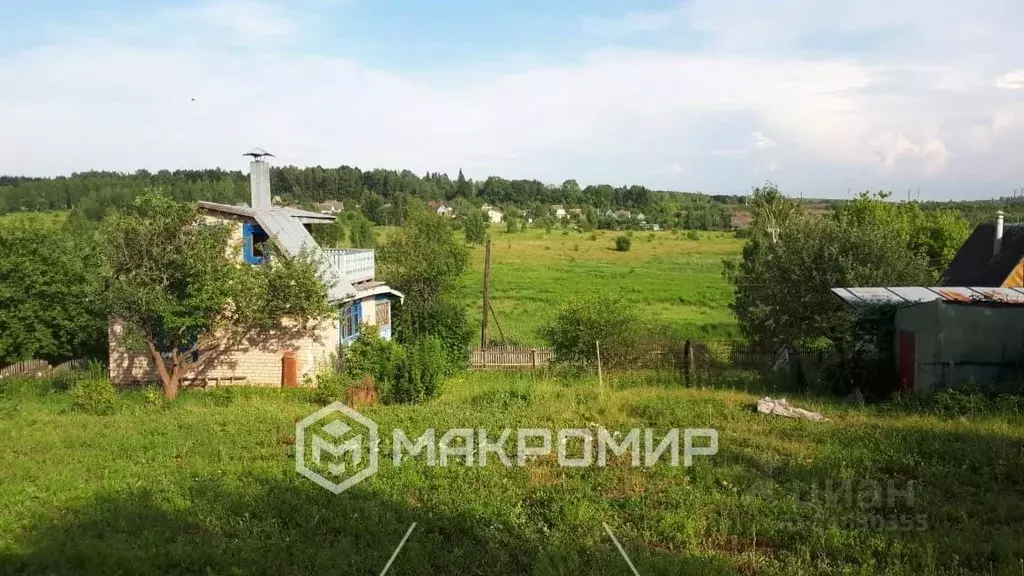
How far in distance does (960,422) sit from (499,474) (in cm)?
700

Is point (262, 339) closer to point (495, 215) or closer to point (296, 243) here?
point (296, 243)

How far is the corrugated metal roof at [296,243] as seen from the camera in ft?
55.1

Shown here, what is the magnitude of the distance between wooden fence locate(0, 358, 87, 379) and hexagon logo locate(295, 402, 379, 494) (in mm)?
13018

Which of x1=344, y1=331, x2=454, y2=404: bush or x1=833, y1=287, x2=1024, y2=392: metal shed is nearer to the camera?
x1=833, y1=287, x2=1024, y2=392: metal shed

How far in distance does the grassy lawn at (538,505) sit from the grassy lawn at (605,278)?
1770 centimetres

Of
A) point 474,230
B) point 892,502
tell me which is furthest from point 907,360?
point 474,230

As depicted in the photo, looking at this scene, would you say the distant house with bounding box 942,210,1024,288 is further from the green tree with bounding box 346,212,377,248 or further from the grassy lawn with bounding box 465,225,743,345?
the green tree with bounding box 346,212,377,248

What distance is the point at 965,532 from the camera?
19.3 feet

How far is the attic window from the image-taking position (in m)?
17.3

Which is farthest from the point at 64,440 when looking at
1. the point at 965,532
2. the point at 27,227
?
the point at 27,227

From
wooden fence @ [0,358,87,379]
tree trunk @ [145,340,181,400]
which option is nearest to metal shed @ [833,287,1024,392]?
tree trunk @ [145,340,181,400]

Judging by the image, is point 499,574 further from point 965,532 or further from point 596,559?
point 965,532

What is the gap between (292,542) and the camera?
19.6ft

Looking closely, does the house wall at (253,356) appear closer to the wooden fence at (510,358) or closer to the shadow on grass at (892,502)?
the wooden fence at (510,358)
